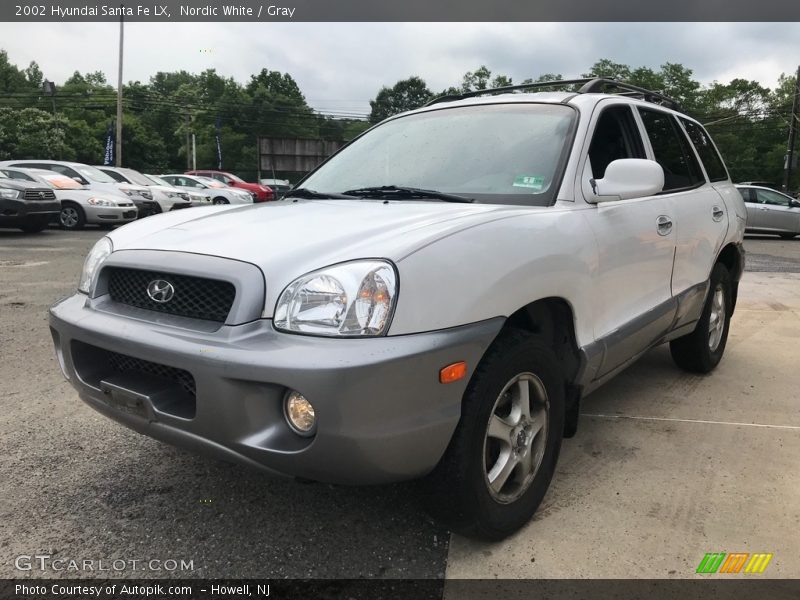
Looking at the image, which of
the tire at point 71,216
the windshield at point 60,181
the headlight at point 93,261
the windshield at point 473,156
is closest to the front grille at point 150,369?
the headlight at point 93,261

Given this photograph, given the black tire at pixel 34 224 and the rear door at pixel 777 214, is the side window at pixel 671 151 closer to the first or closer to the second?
the black tire at pixel 34 224

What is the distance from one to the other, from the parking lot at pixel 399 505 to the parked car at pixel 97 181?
12482mm

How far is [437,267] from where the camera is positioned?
6.01 ft

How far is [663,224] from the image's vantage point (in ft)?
10.3

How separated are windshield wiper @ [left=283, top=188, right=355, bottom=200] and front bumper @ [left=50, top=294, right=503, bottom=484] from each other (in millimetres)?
1138

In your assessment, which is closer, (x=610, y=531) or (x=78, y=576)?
(x=78, y=576)

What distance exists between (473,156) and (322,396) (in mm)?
1528

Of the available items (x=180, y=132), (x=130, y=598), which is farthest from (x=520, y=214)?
(x=180, y=132)

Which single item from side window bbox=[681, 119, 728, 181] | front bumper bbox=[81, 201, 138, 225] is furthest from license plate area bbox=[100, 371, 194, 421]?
front bumper bbox=[81, 201, 138, 225]

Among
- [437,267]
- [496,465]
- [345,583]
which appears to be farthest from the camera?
[496,465]

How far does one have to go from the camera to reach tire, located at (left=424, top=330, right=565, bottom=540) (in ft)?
6.29

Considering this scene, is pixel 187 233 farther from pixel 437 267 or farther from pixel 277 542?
pixel 277 542

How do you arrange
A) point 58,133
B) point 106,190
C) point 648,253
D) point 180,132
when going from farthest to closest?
1. point 180,132
2. point 58,133
3. point 106,190
4. point 648,253

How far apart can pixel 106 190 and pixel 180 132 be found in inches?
2354
